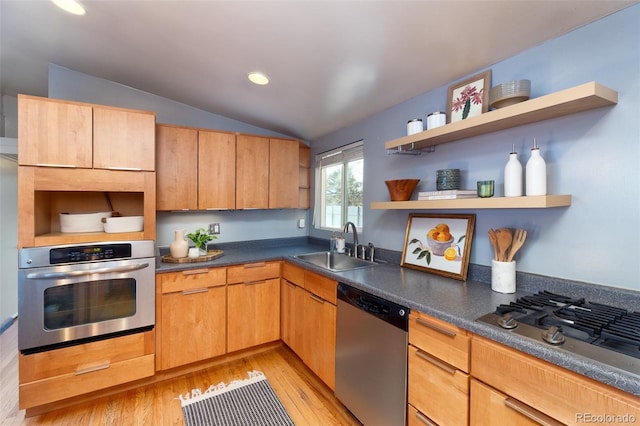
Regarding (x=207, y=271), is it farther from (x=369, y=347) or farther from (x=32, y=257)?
(x=369, y=347)

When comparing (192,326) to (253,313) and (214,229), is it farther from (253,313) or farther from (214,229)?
(214,229)

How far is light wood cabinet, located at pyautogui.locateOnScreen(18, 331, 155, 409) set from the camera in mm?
1778

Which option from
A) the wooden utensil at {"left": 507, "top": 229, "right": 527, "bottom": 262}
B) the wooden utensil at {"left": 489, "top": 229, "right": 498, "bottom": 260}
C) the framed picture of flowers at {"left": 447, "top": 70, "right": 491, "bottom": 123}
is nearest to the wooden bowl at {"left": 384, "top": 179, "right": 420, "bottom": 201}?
the framed picture of flowers at {"left": 447, "top": 70, "right": 491, "bottom": 123}

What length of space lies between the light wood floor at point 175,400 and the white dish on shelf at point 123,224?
1.21 metres

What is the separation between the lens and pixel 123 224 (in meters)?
2.11

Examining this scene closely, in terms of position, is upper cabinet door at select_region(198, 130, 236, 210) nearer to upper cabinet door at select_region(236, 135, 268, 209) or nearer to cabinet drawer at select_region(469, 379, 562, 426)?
upper cabinet door at select_region(236, 135, 268, 209)

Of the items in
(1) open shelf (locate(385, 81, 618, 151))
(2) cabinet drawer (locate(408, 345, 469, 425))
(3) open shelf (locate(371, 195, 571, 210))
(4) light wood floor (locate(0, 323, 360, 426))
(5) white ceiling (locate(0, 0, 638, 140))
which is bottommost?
(4) light wood floor (locate(0, 323, 360, 426))

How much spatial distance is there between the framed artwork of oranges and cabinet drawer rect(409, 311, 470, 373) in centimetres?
54

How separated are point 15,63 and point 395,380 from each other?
13.1ft

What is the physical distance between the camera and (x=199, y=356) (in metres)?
2.27

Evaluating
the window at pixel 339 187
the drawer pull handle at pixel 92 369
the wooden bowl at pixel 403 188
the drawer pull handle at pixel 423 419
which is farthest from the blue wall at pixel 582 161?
the drawer pull handle at pixel 92 369

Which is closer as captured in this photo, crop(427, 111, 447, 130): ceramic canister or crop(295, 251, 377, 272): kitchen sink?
crop(427, 111, 447, 130): ceramic canister

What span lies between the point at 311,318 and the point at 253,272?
70 cm

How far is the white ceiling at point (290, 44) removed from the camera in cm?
129
